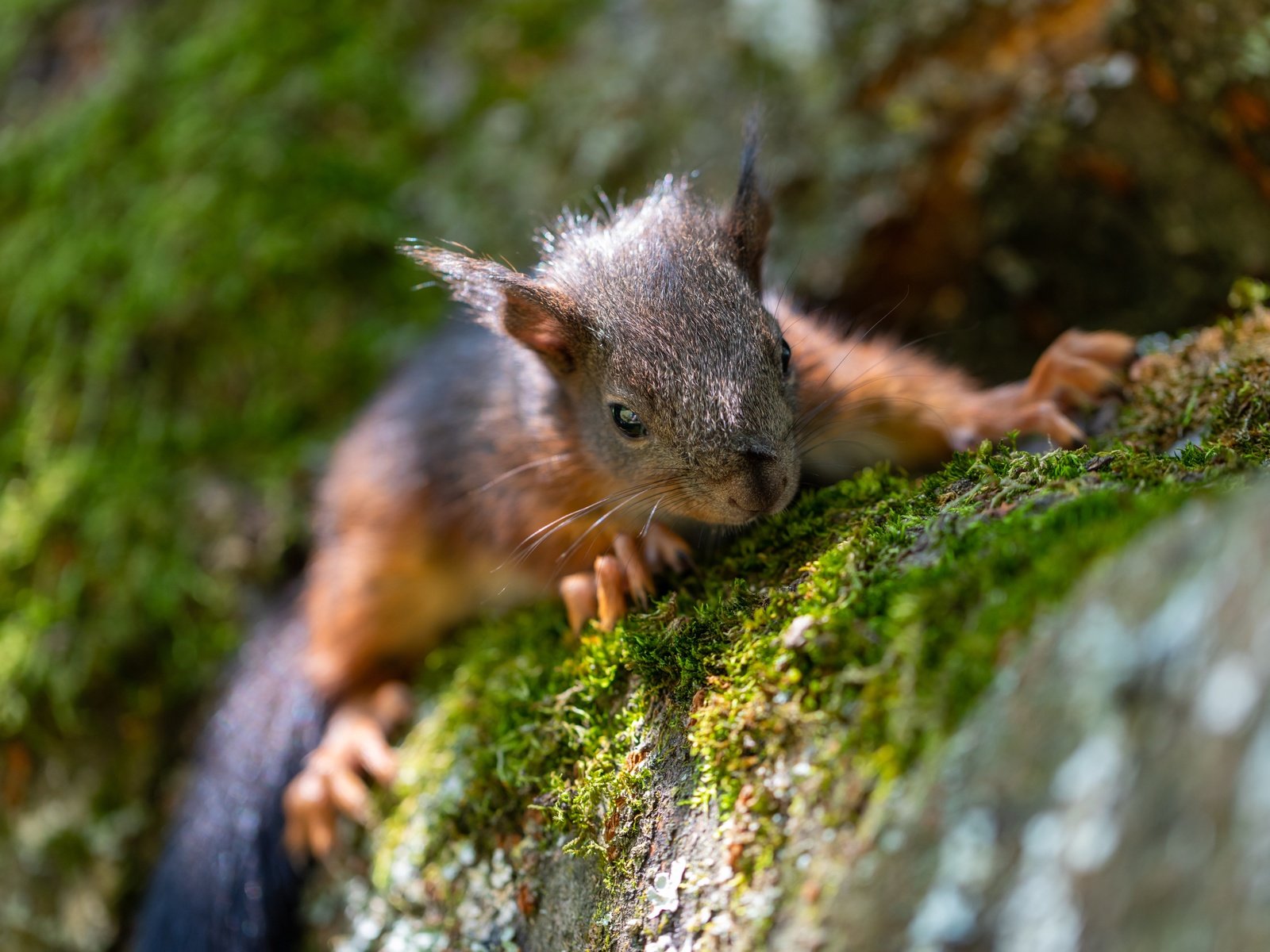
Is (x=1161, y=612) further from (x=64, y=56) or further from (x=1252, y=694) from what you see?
(x=64, y=56)

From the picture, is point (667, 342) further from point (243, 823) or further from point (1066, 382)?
point (243, 823)

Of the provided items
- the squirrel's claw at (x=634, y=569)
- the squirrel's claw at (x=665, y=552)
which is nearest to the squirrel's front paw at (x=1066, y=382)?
the squirrel's claw at (x=665, y=552)

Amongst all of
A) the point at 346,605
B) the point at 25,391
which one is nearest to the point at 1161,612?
the point at 346,605

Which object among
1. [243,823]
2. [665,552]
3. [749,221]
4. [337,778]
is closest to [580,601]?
[665,552]

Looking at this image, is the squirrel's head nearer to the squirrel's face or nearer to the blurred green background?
the squirrel's face

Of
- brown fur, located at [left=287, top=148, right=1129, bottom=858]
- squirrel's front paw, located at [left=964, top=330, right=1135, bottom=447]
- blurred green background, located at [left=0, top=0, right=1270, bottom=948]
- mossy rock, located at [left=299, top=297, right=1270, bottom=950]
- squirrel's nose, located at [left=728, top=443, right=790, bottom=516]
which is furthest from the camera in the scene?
blurred green background, located at [left=0, top=0, right=1270, bottom=948]

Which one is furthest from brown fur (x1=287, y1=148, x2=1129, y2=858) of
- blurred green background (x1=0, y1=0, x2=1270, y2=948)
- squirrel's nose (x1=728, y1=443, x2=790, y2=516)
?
blurred green background (x1=0, y1=0, x2=1270, y2=948)
